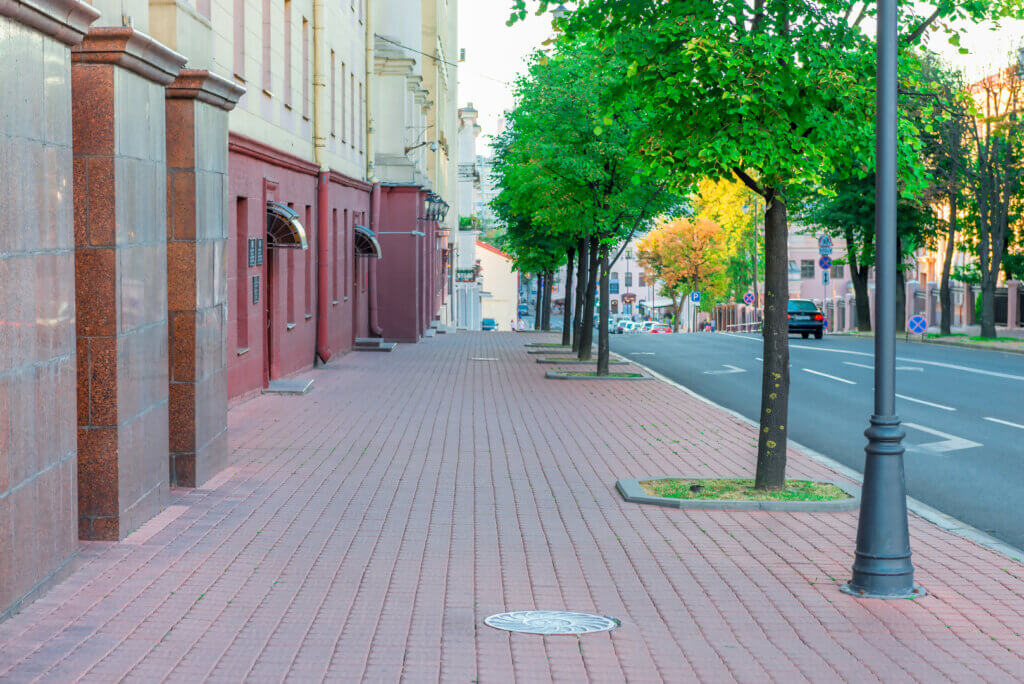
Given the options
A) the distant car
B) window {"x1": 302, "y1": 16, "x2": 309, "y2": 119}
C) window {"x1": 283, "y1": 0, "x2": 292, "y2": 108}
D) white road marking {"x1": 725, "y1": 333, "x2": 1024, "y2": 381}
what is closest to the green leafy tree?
window {"x1": 283, "y1": 0, "x2": 292, "y2": 108}

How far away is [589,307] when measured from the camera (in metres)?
29.4

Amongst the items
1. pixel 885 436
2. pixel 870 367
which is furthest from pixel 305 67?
pixel 885 436

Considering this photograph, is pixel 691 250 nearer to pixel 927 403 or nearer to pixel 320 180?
pixel 320 180

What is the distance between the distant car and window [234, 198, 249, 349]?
2962 cm

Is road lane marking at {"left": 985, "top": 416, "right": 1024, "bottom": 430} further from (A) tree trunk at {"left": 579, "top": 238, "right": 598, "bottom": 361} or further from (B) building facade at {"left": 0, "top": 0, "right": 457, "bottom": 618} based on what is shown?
(A) tree trunk at {"left": 579, "top": 238, "right": 598, "bottom": 361}

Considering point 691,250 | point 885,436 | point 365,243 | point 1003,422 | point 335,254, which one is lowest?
point 1003,422

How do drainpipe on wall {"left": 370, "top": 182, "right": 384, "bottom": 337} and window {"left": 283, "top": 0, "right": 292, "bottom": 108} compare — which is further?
drainpipe on wall {"left": 370, "top": 182, "right": 384, "bottom": 337}

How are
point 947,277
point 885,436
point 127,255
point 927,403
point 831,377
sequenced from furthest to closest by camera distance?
point 947,277
point 831,377
point 927,403
point 127,255
point 885,436

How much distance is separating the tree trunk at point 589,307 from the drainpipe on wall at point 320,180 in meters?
5.86

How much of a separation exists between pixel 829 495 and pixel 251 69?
1183cm

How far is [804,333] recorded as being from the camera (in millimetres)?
47000

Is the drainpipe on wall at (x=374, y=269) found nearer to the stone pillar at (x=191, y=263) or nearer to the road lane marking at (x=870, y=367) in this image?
the road lane marking at (x=870, y=367)

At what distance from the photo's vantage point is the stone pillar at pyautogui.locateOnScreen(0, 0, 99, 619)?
6.77 meters

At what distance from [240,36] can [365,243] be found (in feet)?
46.3
